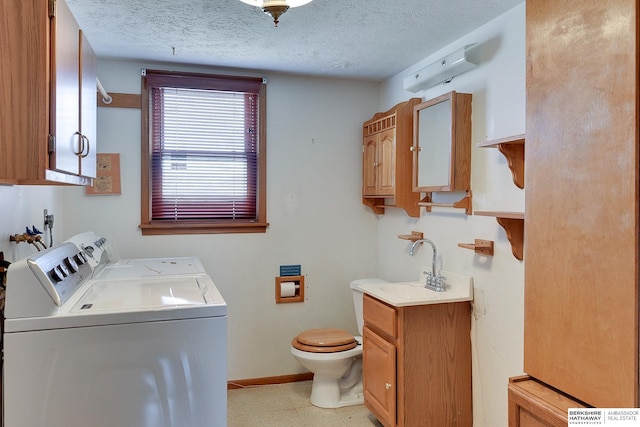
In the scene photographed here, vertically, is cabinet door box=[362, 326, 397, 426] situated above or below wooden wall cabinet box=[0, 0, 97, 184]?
below

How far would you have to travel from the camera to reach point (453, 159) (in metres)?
2.49

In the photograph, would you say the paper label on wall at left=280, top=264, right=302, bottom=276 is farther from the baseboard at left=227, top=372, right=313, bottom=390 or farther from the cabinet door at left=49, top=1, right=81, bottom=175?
the cabinet door at left=49, top=1, right=81, bottom=175

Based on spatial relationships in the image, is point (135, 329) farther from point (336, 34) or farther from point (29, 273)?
point (336, 34)

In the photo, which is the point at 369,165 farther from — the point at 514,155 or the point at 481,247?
the point at 514,155

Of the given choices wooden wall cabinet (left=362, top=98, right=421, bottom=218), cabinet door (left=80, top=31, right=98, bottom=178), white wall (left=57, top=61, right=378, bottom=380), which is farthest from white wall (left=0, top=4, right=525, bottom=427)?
cabinet door (left=80, top=31, right=98, bottom=178)

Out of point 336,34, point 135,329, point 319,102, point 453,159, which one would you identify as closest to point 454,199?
point 453,159

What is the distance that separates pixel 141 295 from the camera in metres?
1.88

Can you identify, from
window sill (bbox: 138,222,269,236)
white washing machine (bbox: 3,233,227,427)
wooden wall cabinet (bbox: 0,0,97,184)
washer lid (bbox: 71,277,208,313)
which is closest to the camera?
wooden wall cabinet (bbox: 0,0,97,184)

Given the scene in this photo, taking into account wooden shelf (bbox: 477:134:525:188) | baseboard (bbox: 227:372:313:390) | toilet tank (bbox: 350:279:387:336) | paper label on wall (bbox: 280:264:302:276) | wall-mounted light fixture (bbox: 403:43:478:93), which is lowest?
baseboard (bbox: 227:372:313:390)

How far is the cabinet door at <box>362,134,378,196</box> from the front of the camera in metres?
3.34

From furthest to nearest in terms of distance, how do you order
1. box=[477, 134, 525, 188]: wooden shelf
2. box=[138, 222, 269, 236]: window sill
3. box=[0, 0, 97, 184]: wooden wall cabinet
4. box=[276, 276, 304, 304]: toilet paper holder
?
1. box=[276, 276, 304, 304]: toilet paper holder
2. box=[138, 222, 269, 236]: window sill
3. box=[477, 134, 525, 188]: wooden shelf
4. box=[0, 0, 97, 184]: wooden wall cabinet

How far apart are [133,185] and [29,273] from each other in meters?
1.68

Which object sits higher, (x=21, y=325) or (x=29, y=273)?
(x=29, y=273)

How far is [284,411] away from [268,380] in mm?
441
